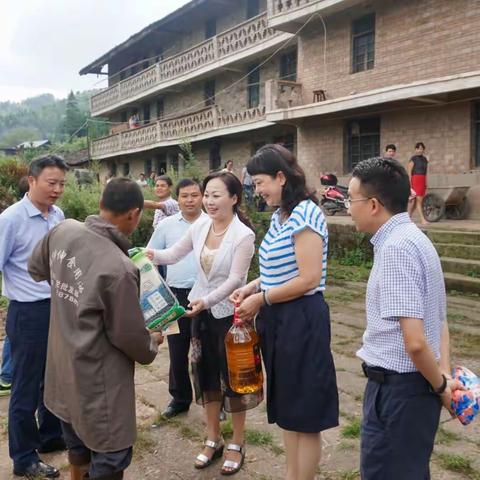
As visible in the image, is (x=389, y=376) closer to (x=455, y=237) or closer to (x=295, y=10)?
(x=455, y=237)

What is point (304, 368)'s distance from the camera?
250 cm

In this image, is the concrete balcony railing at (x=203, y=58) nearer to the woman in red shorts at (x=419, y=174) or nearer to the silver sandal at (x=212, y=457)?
the woman in red shorts at (x=419, y=174)

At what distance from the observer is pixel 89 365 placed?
224cm

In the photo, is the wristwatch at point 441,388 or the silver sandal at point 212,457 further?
the silver sandal at point 212,457

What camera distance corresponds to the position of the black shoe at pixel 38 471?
307 centimetres

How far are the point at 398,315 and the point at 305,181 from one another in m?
1.01

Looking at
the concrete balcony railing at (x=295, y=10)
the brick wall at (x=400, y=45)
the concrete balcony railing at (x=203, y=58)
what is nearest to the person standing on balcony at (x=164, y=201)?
the brick wall at (x=400, y=45)

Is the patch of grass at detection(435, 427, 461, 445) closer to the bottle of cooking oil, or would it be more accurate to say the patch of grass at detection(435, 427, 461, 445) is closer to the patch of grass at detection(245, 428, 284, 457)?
the patch of grass at detection(245, 428, 284, 457)

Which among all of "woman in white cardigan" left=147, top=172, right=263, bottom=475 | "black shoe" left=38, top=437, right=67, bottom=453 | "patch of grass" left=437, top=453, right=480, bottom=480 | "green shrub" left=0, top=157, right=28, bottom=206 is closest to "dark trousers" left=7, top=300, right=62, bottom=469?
"black shoe" left=38, top=437, right=67, bottom=453

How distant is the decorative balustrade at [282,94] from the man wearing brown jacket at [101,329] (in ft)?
44.7

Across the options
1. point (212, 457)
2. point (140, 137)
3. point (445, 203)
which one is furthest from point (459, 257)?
point (140, 137)

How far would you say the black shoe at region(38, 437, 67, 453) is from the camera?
338 cm

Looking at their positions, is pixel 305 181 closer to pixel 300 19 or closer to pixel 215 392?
pixel 215 392

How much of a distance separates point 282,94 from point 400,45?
3.71 meters
